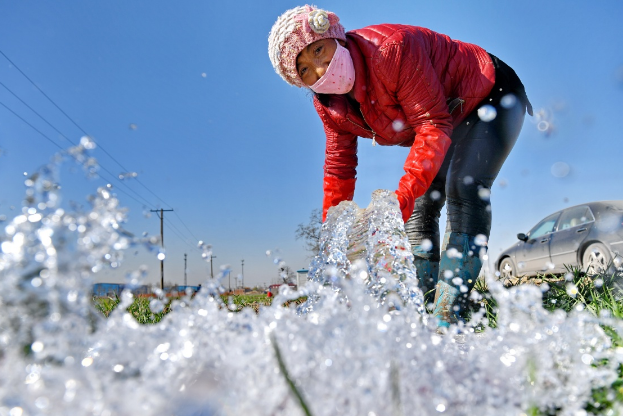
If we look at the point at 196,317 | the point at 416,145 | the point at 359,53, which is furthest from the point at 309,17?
the point at 196,317

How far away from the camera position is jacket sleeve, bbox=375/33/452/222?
268 cm

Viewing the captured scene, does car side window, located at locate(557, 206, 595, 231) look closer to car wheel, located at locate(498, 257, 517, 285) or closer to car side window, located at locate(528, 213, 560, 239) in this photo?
car side window, located at locate(528, 213, 560, 239)

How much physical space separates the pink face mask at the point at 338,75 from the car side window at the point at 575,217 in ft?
15.2

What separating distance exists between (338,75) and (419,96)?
51 cm

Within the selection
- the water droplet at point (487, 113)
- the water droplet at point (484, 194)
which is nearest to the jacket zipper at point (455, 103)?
the water droplet at point (487, 113)

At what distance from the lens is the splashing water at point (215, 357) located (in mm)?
859

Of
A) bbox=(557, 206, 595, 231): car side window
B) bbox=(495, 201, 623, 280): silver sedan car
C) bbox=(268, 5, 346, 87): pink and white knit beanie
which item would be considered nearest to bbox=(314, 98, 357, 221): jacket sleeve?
bbox=(268, 5, 346, 87): pink and white knit beanie

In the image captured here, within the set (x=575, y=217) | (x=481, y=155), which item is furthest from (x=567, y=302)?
(x=575, y=217)

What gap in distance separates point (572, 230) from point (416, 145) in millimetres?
4564

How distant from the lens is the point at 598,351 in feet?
4.55

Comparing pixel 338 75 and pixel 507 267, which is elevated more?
pixel 338 75

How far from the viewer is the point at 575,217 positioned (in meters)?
6.26

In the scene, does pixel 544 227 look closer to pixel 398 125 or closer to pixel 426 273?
pixel 426 273

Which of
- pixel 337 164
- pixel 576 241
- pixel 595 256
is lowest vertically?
pixel 595 256
